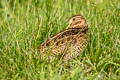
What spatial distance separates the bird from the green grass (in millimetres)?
99

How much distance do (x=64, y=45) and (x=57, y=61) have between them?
1.35 feet

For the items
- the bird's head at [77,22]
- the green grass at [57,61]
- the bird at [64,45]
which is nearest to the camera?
the green grass at [57,61]

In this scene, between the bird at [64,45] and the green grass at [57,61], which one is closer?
the green grass at [57,61]

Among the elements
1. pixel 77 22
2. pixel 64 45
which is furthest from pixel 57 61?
pixel 77 22

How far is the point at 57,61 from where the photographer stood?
462 centimetres

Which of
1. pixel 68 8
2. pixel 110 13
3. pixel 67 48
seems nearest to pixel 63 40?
pixel 67 48

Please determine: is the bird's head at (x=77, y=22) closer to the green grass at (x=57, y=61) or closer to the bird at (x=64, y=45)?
the green grass at (x=57, y=61)

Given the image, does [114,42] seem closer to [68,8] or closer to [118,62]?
[118,62]

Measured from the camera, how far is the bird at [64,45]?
15.7ft

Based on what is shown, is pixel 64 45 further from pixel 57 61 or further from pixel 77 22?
pixel 77 22

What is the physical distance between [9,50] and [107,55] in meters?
1.32

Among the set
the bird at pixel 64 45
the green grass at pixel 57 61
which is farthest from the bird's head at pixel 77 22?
the bird at pixel 64 45

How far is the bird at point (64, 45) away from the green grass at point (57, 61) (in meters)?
0.10

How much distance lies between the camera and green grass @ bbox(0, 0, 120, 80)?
4305mm
